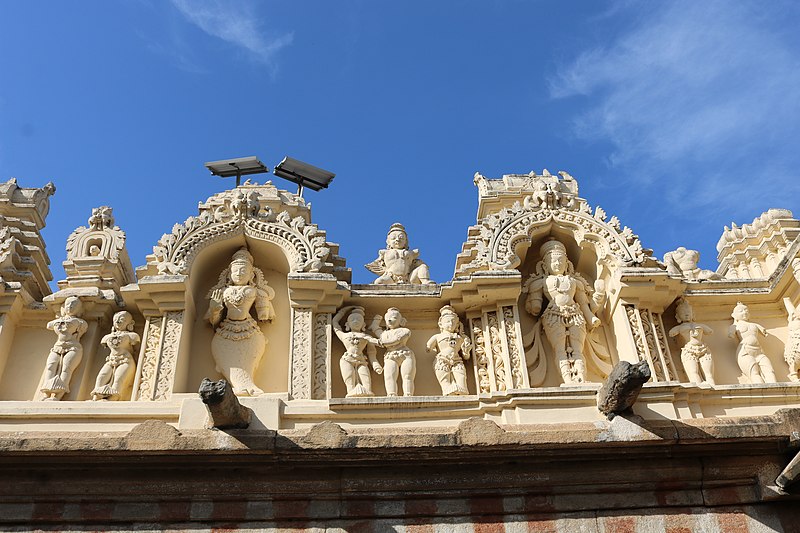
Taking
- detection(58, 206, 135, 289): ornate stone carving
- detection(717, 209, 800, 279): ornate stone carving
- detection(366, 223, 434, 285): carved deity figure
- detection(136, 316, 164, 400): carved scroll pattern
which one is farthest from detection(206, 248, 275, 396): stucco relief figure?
detection(717, 209, 800, 279): ornate stone carving

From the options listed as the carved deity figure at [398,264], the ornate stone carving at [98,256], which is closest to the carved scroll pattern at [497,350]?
the carved deity figure at [398,264]

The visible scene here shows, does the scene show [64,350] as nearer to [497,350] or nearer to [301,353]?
[301,353]

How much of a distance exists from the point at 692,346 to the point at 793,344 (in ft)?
4.63

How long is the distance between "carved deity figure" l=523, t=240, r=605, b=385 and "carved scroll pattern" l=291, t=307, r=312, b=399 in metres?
3.21

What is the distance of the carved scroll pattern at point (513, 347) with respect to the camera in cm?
1145

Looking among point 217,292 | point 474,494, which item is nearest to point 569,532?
point 474,494

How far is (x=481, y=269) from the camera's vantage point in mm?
12281

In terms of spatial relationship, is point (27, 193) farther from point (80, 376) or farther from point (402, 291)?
point (402, 291)

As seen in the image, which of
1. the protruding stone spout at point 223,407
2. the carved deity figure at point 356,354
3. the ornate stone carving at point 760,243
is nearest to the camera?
the protruding stone spout at point 223,407

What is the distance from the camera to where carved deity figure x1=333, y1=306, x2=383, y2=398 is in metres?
11.5

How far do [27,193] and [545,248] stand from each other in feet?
26.8

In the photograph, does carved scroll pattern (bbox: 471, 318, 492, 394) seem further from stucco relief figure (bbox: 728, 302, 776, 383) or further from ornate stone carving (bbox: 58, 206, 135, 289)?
ornate stone carving (bbox: 58, 206, 135, 289)

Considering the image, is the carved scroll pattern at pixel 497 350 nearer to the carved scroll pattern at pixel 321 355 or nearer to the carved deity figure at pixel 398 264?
the carved deity figure at pixel 398 264

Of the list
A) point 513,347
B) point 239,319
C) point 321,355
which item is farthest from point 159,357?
point 513,347
